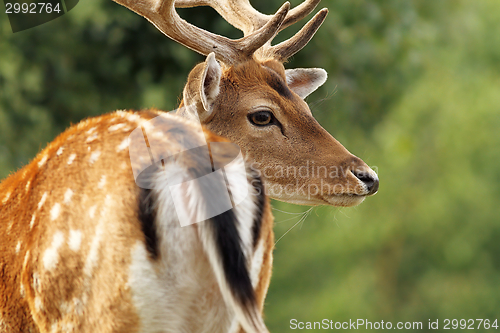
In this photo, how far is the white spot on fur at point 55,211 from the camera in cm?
180

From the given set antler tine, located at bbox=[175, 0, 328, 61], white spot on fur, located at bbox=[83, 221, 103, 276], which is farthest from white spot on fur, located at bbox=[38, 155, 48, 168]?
antler tine, located at bbox=[175, 0, 328, 61]

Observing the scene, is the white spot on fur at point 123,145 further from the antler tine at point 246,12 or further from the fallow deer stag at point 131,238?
the antler tine at point 246,12

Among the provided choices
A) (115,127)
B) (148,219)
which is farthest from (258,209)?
(115,127)

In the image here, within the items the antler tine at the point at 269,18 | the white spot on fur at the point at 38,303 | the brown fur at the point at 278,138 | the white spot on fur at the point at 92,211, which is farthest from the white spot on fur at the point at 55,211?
the antler tine at the point at 269,18

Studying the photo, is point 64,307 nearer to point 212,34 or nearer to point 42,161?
point 42,161

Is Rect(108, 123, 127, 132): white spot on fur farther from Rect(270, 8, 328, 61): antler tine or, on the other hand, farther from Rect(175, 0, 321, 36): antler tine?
Rect(175, 0, 321, 36): antler tine

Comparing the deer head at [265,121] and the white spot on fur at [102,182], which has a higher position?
the white spot on fur at [102,182]

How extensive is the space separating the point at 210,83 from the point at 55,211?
4.70 feet

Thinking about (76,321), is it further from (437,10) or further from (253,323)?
(437,10)

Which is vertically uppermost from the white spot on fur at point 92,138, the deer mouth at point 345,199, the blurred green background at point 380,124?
the white spot on fur at point 92,138

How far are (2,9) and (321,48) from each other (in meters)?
3.69

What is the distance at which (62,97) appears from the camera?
6.80 meters

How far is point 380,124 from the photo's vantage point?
8.70 meters

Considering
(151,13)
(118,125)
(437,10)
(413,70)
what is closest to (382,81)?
(413,70)
